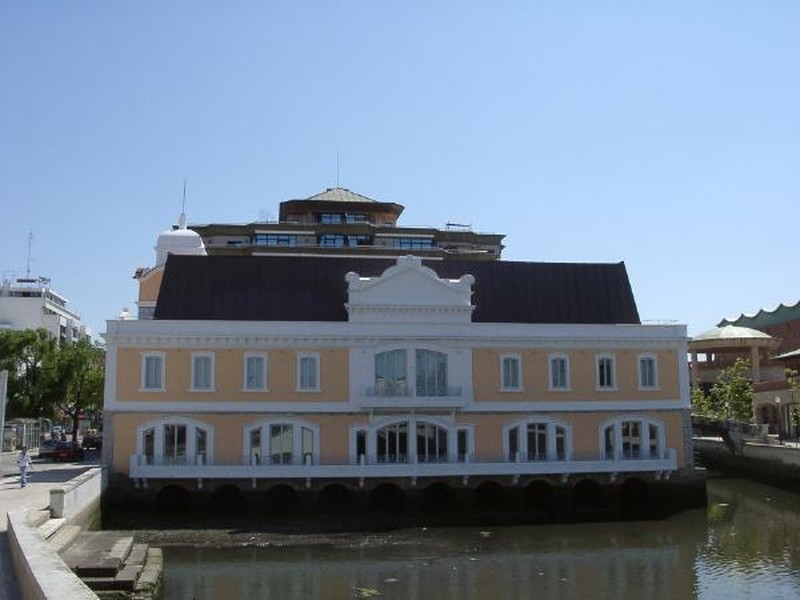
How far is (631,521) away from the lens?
129 ft

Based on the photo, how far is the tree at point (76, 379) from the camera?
230 ft

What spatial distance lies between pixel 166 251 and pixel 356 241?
36126 mm

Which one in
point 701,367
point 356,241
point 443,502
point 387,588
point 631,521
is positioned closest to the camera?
point 387,588

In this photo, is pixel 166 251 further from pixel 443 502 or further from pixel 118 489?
pixel 443 502

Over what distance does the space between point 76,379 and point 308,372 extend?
36.0 meters

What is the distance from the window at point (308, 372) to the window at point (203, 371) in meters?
3.99

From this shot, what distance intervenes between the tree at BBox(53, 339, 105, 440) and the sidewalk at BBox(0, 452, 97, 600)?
10.9 metres

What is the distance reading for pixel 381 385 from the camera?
139ft

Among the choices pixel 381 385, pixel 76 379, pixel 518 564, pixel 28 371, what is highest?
pixel 28 371

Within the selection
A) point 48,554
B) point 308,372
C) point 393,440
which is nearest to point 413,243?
point 308,372

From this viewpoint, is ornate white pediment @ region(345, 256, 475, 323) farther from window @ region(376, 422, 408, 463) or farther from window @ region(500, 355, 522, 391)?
window @ region(376, 422, 408, 463)

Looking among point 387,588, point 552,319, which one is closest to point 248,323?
point 552,319

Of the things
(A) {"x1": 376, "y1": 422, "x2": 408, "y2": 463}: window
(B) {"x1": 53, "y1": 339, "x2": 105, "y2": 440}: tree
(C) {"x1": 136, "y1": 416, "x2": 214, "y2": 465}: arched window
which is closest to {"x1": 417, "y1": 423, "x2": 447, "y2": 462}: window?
(A) {"x1": 376, "y1": 422, "x2": 408, "y2": 463}: window

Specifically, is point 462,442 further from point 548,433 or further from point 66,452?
point 66,452
